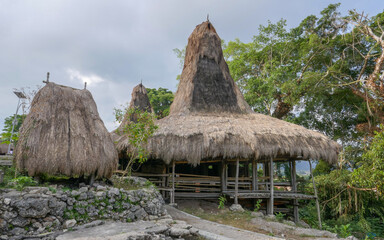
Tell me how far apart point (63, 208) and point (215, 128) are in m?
5.93

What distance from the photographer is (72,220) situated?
5.41 meters

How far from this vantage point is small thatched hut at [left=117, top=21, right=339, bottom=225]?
944cm

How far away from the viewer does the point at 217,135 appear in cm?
955

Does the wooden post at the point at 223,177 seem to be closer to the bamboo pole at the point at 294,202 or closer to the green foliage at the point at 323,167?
the bamboo pole at the point at 294,202

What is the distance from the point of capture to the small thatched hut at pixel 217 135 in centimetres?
944

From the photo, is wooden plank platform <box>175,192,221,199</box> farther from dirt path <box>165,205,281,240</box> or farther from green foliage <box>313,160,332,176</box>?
green foliage <box>313,160,332,176</box>

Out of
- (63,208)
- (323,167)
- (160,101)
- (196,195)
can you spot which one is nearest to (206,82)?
(196,195)

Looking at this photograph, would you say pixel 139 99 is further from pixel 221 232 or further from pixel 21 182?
pixel 221 232

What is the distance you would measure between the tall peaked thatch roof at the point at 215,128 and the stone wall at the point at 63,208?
2.82 metres

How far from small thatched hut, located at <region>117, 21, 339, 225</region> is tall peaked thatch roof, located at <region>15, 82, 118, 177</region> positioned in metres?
2.57

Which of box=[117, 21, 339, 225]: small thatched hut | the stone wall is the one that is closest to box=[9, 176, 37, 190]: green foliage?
the stone wall

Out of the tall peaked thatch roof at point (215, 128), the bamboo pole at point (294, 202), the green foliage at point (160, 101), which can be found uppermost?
the green foliage at point (160, 101)

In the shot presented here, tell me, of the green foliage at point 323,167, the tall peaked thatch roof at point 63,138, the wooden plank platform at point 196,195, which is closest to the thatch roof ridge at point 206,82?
the wooden plank platform at point 196,195

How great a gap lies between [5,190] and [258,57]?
56.1 ft
